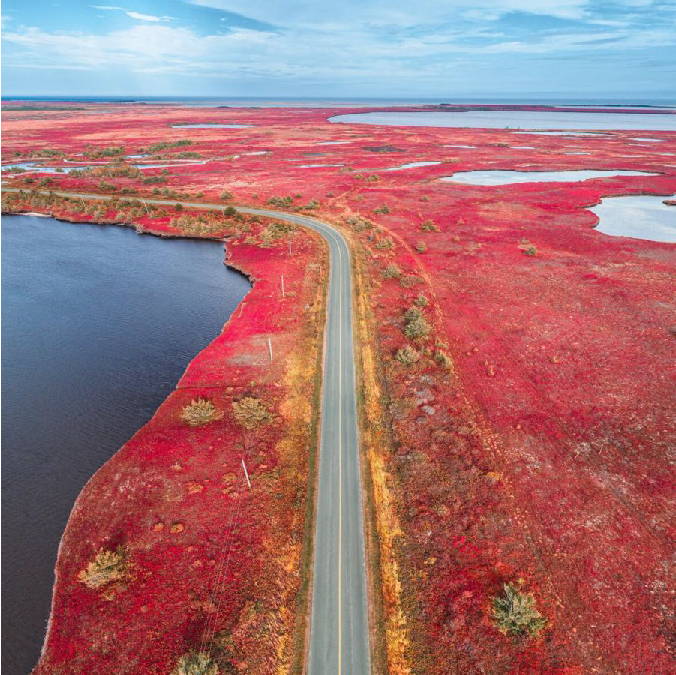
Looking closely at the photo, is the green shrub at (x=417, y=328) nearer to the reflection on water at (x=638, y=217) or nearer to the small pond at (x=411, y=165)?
the reflection on water at (x=638, y=217)

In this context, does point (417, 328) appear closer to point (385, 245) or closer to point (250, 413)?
point (250, 413)

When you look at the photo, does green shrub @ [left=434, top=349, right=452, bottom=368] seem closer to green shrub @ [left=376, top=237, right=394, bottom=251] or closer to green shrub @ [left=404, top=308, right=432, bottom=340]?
green shrub @ [left=404, top=308, right=432, bottom=340]

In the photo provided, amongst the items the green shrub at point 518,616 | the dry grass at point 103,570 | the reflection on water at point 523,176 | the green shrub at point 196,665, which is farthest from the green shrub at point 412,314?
the reflection on water at point 523,176

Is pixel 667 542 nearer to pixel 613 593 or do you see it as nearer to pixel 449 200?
pixel 613 593

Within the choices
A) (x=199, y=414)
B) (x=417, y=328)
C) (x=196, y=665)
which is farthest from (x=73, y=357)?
(x=417, y=328)

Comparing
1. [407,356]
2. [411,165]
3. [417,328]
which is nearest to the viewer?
[407,356]

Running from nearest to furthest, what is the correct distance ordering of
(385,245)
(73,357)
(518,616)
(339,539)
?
1. (518,616)
2. (339,539)
3. (73,357)
4. (385,245)
